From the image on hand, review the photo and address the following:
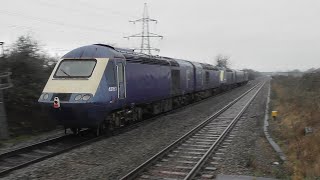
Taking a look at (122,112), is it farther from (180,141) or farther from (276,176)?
(276,176)

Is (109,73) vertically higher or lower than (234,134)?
higher

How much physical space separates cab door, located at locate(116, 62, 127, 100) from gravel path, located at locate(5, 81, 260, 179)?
1411 mm

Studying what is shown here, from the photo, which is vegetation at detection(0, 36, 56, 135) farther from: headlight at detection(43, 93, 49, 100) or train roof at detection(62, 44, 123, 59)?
train roof at detection(62, 44, 123, 59)

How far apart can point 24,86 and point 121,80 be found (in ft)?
13.5

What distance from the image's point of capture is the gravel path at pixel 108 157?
9.32 metres

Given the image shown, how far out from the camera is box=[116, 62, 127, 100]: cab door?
15.2m

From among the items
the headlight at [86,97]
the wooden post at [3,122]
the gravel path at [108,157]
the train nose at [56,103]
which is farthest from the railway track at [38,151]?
the wooden post at [3,122]

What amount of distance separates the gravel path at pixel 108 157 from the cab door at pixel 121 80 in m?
1.41

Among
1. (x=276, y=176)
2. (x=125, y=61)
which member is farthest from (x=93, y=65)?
(x=276, y=176)

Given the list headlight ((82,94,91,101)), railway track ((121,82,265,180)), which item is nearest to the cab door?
headlight ((82,94,91,101))

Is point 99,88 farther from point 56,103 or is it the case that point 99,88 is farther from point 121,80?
point 121,80

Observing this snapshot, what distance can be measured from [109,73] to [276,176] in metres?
7.16

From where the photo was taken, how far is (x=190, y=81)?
2953cm

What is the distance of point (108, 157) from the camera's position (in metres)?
11.2
